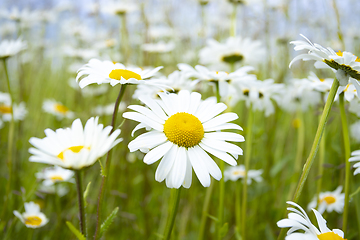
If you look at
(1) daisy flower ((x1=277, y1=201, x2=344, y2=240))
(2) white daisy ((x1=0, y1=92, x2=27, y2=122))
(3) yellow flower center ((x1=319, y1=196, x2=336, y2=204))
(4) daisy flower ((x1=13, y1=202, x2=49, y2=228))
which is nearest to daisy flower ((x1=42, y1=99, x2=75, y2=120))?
(2) white daisy ((x1=0, y1=92, x2=27, y2=122))

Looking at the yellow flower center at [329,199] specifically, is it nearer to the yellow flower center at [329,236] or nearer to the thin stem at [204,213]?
the thin stem at [204,213]

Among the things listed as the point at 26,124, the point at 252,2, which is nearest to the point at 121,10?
the point at 252,2

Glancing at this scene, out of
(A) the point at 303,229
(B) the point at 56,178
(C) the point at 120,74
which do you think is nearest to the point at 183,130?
(C) the point at 120,74

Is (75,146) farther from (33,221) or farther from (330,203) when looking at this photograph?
(330,203)

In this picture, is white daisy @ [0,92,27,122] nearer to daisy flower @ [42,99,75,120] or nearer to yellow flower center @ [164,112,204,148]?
daisy flower @ [42,99,75,120]

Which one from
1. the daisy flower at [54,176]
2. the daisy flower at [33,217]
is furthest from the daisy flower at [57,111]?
the daisy flower at [33,217]

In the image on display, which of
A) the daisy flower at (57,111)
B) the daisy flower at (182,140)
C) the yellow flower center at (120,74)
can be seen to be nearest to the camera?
the daisy flower at (182,140)
